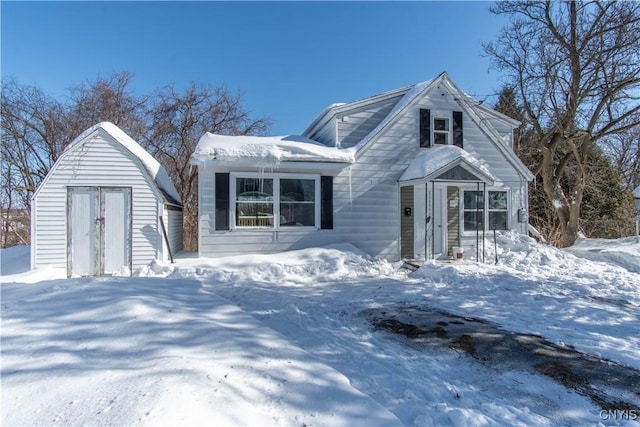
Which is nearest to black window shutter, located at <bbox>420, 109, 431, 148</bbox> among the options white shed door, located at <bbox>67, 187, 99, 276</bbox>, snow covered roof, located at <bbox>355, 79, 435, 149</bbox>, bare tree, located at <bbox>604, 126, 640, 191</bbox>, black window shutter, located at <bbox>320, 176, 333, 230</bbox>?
snow covered roof, located at <bbox>355, 79, 435, 149</bbox>

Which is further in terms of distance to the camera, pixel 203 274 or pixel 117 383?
pixel 203 274

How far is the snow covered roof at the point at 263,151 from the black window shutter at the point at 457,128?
12.9 feet

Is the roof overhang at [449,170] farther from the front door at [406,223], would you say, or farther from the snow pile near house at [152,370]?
the snow pile near house at [152,370]

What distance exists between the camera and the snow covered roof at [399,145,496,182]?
1001 cm

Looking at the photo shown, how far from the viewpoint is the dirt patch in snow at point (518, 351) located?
3379 millimetres

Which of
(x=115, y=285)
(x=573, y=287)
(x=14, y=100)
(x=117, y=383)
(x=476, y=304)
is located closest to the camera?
(x=117, y=383)

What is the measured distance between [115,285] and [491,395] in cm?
550

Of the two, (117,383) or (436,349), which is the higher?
(117,383)

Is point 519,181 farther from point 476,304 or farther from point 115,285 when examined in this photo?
point 115,285

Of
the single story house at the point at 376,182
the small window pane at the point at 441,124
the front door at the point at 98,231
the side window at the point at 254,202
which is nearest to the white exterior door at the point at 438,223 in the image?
the single story house at the point at 376,182

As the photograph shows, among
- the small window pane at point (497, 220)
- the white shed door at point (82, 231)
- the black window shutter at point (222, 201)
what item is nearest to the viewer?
the white shed door at point (82, 231)

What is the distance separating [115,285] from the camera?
558 centimetres

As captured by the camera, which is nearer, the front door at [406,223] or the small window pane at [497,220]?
the front door at [406,223]

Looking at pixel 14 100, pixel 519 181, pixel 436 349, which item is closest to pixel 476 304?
pixel 436 349
